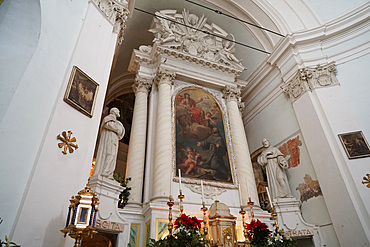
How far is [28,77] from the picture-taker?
3.62 m

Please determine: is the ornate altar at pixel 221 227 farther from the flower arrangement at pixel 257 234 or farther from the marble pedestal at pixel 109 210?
the marble pedestal at pixel 109 210

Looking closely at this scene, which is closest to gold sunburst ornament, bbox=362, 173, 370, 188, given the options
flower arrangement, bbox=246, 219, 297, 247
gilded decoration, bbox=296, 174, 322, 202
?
gilded decoration, bbox=296, 174, 322, 202

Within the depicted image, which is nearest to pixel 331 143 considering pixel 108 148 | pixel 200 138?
pixel 200 138

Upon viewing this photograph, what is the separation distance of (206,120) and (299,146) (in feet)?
10.4

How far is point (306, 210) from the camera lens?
7223 mm

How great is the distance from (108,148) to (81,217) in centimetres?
306

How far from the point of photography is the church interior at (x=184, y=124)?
11.0 feet

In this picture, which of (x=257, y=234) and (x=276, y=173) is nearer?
(x=257, y=234)

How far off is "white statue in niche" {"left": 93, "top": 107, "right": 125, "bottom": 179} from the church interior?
0.10ft

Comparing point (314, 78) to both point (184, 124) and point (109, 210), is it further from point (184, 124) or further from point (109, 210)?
point (109, 210)

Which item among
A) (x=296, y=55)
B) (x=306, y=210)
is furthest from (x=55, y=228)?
(x=296, y=55)

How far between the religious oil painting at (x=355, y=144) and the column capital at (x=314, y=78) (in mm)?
1857

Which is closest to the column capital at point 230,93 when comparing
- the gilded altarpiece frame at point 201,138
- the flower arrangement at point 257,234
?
the gilded altarpiece frame at point 201,138

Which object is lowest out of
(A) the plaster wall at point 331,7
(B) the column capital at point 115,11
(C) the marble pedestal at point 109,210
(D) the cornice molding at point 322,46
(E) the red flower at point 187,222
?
(E) the red flower at point 187,222
